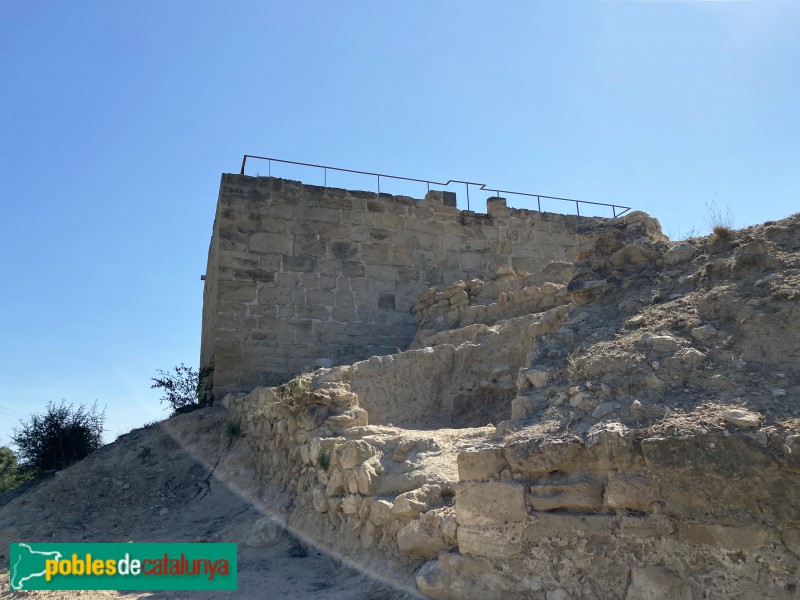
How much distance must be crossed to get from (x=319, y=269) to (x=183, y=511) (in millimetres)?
3927

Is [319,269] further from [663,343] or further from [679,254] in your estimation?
[663,343]

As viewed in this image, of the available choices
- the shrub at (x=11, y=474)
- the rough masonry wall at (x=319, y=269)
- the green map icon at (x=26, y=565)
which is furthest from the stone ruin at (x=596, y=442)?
the shrub at (x=11, y=474)

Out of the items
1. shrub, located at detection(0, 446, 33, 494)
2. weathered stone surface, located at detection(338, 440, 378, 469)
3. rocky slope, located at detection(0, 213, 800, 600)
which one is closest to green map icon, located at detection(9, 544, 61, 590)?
rocky slope, located at detection(0, 213, 800, 600)

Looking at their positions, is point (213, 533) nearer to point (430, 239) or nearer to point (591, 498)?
point (591, 498)

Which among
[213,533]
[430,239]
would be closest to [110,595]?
[213,533]

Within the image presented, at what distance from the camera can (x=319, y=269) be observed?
363 inches

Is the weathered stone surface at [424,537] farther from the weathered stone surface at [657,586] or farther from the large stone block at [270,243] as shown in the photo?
the large stone block at [270,243]

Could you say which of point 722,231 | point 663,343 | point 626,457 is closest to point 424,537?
point 626,457

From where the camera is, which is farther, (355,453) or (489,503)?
(355,453)

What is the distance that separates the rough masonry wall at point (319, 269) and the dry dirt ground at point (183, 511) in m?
1.14
